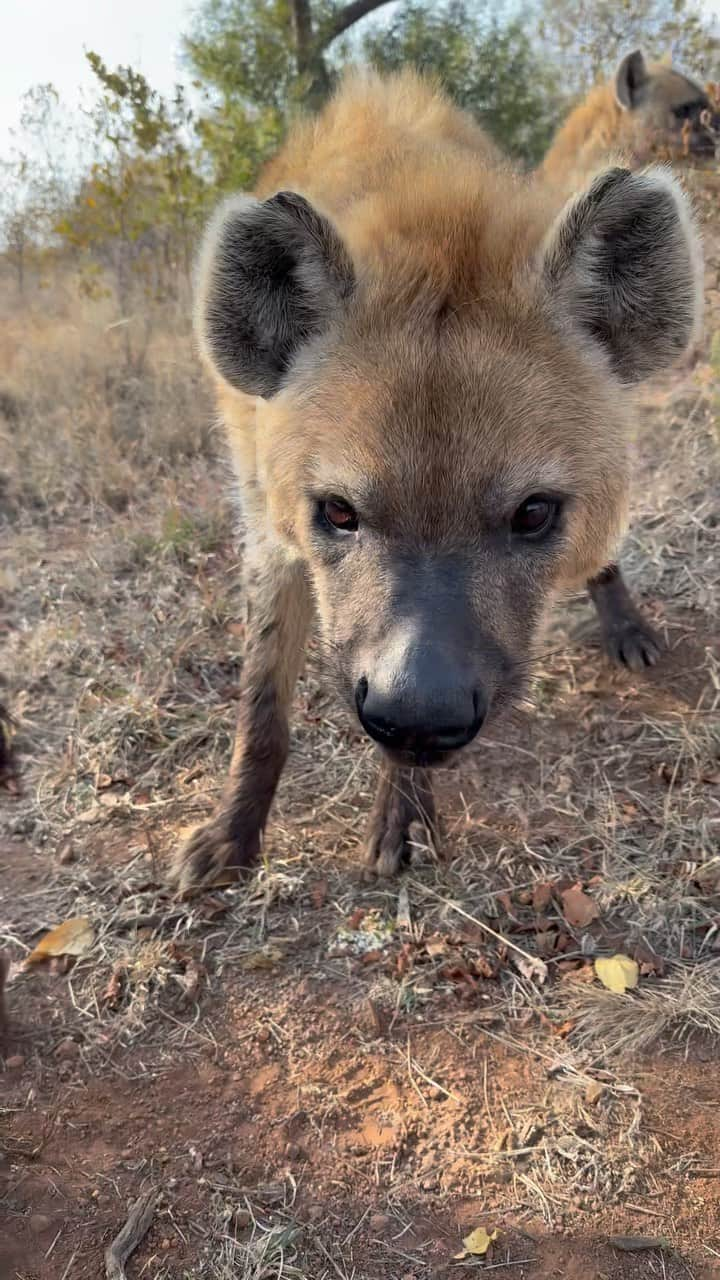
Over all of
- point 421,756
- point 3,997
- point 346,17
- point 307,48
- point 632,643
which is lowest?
point 3,997

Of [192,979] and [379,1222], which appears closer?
[379,1222]

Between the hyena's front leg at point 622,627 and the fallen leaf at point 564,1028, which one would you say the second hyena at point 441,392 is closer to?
the fallen leaf at point 564,1028

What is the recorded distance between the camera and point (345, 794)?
2770 mm

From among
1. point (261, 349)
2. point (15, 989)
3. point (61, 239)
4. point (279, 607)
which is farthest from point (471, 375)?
point (61, 239)

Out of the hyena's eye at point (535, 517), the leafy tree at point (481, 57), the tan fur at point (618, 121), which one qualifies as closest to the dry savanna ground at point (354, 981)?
the hyena's eye at point (535, 517)

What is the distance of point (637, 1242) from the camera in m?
1.52

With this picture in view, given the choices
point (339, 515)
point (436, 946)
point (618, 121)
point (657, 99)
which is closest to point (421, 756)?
point (339, 515)

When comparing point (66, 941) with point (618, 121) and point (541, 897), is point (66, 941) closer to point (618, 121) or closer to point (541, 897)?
point (541, 897)

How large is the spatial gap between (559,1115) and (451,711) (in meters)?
0.95

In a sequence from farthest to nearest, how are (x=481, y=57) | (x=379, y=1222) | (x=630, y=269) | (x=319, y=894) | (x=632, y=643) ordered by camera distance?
(x=481, y=57) → (x=632, y=643) → (x=319, y=894) → (x=630, y=269) → (x=379, y=1222)

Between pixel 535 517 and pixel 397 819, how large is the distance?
3.59 ft

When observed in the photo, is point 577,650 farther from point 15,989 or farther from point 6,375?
point 6,375

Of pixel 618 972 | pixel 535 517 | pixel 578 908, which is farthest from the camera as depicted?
pixel 578 908

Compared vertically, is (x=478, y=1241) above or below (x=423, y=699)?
below
